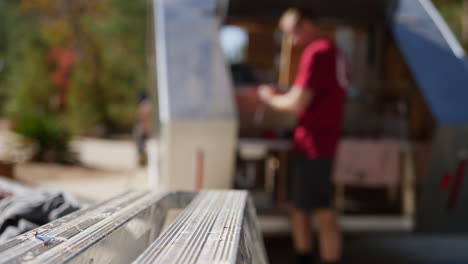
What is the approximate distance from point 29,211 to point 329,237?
233cm

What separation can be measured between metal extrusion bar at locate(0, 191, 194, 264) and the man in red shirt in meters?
1.99

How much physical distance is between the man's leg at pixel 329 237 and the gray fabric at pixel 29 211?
2.11 meters

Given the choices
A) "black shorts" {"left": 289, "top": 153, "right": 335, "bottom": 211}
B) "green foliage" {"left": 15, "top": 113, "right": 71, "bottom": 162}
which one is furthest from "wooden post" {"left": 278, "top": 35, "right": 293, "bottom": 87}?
"green foliage" {"left": 15, "top": 113, "right": 71, "bottom": 162}

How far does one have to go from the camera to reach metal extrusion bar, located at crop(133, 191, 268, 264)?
3.38 feet

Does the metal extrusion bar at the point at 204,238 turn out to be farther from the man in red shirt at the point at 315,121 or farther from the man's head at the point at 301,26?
the man's head at the point at 301,26

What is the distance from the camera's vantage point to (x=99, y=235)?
1.19 m

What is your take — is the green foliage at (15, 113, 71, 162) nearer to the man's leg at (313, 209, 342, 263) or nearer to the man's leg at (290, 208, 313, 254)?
the man's leg at (290, 208, 313, 254)

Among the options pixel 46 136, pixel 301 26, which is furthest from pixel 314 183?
pixel 46 136

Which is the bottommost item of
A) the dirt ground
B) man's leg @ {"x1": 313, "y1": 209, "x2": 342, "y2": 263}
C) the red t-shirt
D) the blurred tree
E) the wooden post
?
the dirt ground

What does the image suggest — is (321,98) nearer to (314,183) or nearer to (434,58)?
(314,183)

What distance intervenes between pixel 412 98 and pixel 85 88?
1727 centimetres

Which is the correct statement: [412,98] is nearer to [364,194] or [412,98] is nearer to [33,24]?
[364,194]

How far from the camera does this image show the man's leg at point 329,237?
374 cm

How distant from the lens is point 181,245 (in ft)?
3.66
